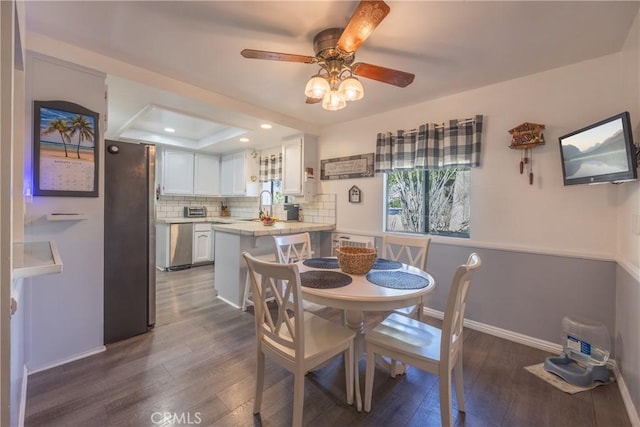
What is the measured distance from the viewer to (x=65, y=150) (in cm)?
191

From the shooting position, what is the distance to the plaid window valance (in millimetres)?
2584

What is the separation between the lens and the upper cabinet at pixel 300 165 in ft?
12.6

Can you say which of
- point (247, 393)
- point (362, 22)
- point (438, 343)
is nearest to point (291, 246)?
point (247, 393)

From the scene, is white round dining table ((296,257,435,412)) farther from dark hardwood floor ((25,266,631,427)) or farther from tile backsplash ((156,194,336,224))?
tile backsplash ((156,194,336,224))

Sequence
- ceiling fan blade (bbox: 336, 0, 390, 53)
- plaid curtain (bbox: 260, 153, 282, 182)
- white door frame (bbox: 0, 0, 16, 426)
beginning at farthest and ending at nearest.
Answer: plaid curtain (bbox: 260, 153, 282, 182) → ceiling fan blade (bbox: 336, 0, 390, 53) → white door frame (bbox: 0, 0, 16, 426)

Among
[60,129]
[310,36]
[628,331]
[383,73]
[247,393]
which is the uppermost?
[310,36]

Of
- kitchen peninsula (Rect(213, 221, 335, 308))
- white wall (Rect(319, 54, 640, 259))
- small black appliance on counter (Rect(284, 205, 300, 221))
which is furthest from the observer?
small black appliance on counter (Rect(284, 205, 300, 221))

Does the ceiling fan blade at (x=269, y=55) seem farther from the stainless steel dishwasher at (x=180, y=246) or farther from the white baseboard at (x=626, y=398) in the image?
the stainless steel dishwasher at (x=180, y=246)

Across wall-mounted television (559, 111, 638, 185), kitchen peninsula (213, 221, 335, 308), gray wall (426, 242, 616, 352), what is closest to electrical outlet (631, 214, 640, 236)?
wall-mounted television (559, 111, 638, 185)

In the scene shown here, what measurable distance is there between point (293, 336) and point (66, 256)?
1863mm

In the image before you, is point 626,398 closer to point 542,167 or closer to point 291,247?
point 542,167

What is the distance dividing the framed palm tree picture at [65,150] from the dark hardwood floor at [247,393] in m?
1.29

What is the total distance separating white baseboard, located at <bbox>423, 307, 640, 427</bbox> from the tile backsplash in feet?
6.06

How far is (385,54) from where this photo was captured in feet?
6.60
